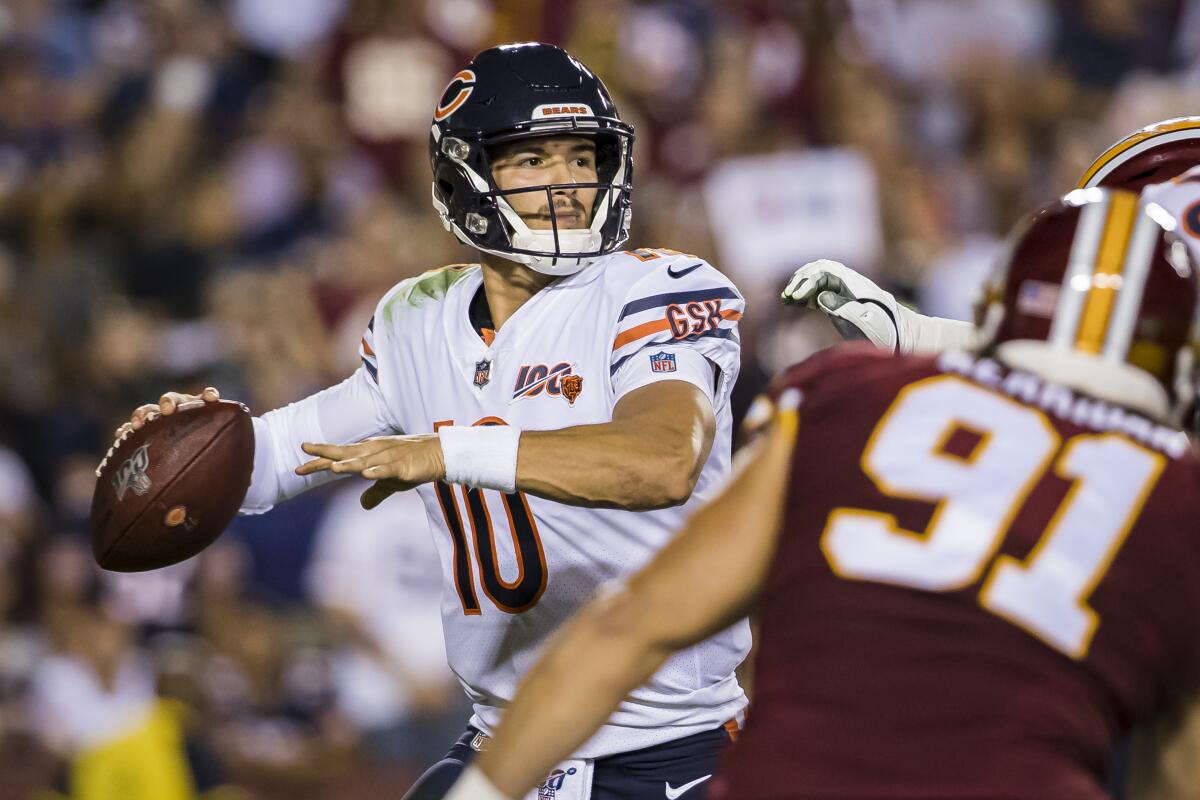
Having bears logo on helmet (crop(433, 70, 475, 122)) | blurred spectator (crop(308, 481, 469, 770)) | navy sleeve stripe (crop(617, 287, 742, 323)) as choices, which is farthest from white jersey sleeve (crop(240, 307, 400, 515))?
blurred spectator (crop(308, 481, 469, 770))

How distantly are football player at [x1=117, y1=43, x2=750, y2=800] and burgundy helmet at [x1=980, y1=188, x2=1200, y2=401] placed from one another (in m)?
1.03

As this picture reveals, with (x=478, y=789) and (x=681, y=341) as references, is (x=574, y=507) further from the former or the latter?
(x=478, y=789)

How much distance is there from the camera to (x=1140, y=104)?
891 cm

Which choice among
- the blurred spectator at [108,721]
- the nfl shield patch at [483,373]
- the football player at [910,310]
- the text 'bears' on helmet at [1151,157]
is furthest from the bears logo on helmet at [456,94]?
the blurred spectator at [108,721]

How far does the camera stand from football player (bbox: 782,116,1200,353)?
12.3 feet

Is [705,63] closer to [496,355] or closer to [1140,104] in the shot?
[1140,104]

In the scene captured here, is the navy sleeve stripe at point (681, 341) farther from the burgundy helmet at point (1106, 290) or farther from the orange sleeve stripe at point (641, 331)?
the burgundy helmet at point (1106, 290)

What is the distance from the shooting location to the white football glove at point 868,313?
12.4 ft

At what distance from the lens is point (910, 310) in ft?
12.7

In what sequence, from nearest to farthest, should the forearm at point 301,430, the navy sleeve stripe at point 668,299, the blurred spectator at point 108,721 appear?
the navy sleeve stripe at point 668,299 → the forearm at point 301,430 → the blurred spectator at point 108,721

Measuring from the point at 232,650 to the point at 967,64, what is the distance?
17.5 feet

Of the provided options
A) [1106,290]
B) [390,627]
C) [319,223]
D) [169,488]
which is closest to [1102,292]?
[1106,290]

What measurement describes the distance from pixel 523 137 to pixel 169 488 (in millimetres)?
1153

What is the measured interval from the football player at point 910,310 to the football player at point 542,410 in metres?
0.26
